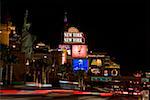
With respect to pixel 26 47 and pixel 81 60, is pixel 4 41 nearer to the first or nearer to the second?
pixel 26 47

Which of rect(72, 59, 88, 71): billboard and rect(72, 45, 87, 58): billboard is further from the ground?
rect(72, 45, 87, 58): billboard

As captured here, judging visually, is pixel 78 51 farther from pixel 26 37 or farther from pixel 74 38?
pixel 26 37

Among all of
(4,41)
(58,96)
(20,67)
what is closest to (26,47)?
(4,41)

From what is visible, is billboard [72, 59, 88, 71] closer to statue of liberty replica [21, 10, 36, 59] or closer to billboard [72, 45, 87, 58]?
billboard [72, 45, 87, 58]

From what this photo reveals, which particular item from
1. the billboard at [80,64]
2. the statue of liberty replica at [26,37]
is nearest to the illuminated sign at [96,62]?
the statue of liberty replica at [26,37]

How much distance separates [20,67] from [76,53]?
20.3m

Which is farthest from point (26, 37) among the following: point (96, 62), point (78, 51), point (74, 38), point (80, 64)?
point (80, 64)

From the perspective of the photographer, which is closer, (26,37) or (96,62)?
(26,37)

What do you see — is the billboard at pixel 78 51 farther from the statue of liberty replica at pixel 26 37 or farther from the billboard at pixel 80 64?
the statue of liberty replica at pixel 26 37

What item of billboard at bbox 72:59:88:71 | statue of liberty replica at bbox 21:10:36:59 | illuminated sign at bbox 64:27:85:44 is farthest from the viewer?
statue of liberty replica at bbox 21:10:36:59

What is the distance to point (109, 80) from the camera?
90812 mm

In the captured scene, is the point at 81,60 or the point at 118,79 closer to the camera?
the point at 81,60

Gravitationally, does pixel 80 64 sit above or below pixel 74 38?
below

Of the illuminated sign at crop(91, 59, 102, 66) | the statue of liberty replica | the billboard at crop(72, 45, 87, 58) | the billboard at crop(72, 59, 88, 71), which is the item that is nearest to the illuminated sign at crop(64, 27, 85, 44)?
the billboard at crop(72, 45, 87, 58)
